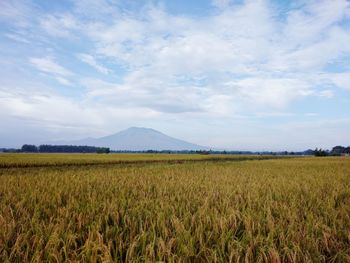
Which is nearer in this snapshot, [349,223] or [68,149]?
[349,223]

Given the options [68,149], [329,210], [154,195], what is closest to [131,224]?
[154,195]

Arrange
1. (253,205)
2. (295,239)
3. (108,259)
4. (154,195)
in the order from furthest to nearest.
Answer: (154,195) → (253,205) → (295,239) → (108,259)

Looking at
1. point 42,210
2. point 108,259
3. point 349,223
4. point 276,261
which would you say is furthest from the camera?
point 42,210

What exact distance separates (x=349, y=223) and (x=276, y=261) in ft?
7.15

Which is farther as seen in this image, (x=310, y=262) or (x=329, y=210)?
(x=329, y=210)

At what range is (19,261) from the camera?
95.1 inches

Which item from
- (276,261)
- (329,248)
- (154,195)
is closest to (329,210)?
(329,248)

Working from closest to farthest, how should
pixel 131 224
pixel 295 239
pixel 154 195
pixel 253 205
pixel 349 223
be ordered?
1. pixel 295 239
2. pixel 131 224
3. pixel 349 223
4. pixel 253 205
5. pixel 154 195

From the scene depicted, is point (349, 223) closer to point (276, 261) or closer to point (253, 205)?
point (253, 205)

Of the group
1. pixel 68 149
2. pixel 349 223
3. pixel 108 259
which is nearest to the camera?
pixel 108 259

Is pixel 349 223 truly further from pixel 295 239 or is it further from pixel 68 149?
pixel 68 149

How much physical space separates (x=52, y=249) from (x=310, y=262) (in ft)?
7.55

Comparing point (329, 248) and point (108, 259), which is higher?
point (108, 259)

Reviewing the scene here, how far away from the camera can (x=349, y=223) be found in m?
3.78
